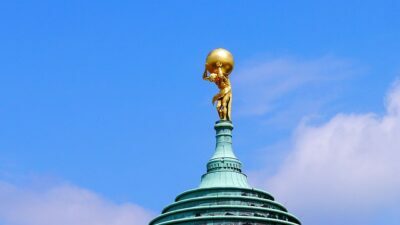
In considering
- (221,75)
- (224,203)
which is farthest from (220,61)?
(224,203)

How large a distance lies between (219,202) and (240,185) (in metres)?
3.08

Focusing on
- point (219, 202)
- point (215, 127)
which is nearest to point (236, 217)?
point (219, 202)

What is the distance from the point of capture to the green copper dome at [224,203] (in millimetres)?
104812

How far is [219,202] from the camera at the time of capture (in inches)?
4168

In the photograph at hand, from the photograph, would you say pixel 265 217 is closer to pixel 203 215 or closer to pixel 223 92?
pixel 203 215

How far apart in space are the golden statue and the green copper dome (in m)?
4.24

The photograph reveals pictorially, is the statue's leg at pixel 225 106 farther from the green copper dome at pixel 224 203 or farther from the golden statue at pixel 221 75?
the green copper dome at pixel 224 203

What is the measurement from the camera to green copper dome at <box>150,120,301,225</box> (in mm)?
104812

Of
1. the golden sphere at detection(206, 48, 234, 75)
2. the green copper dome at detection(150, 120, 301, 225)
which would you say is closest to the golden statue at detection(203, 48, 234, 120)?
the golden sphere at detection(206, 48, 234, 75)

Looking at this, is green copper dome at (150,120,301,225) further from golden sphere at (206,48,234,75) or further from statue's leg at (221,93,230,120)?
golden sphere at (206,48,234,75)

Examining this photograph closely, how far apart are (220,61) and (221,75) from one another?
1.24 meters

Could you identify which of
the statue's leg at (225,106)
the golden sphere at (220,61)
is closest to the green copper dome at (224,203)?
the statue's leg at (225,106)

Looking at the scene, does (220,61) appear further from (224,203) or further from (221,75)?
(224,203)

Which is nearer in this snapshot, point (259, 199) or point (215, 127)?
point (259, 199)
